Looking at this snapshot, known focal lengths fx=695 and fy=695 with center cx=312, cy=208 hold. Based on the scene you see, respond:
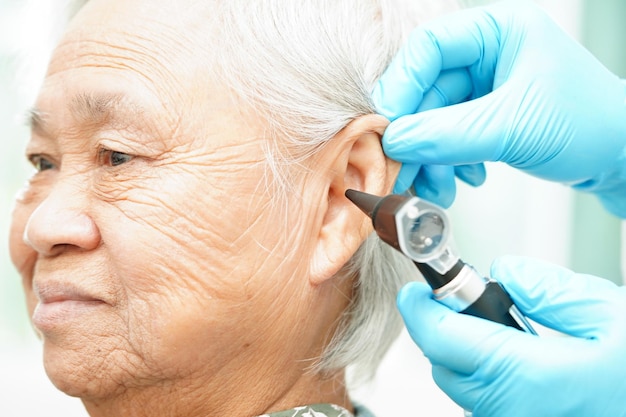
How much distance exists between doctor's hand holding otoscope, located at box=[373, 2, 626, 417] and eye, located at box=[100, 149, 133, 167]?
0.45 m

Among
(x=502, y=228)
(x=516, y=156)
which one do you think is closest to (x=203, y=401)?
(x=516, y=156)

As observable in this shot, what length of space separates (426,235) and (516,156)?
0.40 m

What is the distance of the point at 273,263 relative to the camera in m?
1.12

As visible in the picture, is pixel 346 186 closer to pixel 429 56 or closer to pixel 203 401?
pixel 429 56

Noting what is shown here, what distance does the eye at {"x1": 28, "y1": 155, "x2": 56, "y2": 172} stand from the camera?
1.31m

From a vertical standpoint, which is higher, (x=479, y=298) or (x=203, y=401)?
(x=479, y=298)

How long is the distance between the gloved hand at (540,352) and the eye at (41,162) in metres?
0.72

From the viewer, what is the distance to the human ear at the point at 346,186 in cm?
116

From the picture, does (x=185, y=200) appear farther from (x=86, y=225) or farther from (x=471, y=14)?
(x=471, y=14)

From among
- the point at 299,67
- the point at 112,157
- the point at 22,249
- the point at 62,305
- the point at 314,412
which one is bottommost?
the point at 314,412

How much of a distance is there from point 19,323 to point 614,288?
2.28 metres

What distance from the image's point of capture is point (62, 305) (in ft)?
3.71

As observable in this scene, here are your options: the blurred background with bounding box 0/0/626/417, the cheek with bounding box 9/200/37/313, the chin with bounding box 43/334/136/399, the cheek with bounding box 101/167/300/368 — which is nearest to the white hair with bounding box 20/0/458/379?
the cheek with bounding box 101/167/300/368

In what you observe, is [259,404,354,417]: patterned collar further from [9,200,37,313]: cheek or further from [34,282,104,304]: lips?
[9,200,37,313]: cheek
